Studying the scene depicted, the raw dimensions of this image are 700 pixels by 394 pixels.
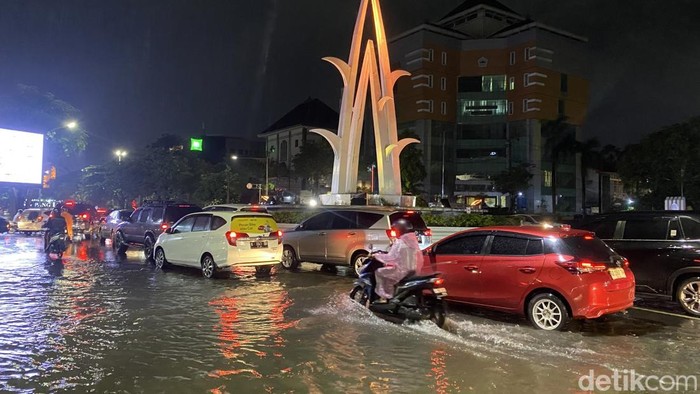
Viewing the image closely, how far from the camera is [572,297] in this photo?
7.37 meters

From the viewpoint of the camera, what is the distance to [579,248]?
765 cm

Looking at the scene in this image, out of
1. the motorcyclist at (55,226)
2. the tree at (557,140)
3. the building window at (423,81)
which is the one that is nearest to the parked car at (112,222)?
the motorcyclist at (55,226)

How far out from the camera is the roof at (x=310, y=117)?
9694 cm

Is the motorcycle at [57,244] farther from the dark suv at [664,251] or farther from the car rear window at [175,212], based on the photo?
the dark suv at [664,251]

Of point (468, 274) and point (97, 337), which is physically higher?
point (468, 274)

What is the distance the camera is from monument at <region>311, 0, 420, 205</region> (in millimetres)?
34938

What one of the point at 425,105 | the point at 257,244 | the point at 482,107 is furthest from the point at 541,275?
the point at 482,107

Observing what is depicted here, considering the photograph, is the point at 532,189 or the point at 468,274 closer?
the point at 468,274

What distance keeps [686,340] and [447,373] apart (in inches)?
153

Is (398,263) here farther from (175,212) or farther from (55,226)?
(55,226)

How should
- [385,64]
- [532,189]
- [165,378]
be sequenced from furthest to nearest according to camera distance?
[532,189], [385,64], [165,378]

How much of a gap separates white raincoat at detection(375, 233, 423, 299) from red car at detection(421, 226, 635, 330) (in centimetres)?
79

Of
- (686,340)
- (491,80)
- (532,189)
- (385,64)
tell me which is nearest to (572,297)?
(686,340)

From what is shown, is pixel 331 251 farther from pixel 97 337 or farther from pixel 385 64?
pixel 385 64
